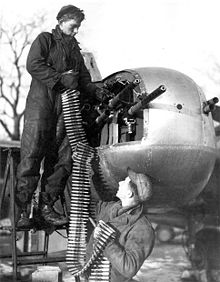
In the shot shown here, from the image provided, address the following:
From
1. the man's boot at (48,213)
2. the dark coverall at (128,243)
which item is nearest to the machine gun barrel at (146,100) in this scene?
the dark coverall at (128,243)

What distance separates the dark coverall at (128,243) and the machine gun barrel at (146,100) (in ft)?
3.65

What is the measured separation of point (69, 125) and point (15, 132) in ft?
46.7

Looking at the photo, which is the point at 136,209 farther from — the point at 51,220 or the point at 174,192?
the point at 51,220

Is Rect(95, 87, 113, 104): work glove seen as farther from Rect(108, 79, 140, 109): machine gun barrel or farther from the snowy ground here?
the snowy ground

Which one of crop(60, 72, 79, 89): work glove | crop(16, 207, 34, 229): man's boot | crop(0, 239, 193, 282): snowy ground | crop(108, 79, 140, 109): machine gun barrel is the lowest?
crop(0, 239, 193, 282): snowy ground

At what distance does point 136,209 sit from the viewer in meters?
4.60

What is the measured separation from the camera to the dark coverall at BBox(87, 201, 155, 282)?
4.26 metres

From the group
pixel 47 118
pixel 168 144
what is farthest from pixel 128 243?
pixel 47 118

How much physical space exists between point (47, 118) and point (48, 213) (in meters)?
1.20

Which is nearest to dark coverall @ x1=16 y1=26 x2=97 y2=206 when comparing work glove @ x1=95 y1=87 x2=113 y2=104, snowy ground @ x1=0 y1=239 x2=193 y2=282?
work glove @ x1=95 y1=87 x2=113 y2=104

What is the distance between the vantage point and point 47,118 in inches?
215

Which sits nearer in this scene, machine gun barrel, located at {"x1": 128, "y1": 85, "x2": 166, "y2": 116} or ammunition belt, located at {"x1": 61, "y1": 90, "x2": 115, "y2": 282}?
machine gun barrel, located at {"x1": 128, "y1": 85, "x2": 166, "y2": 116}

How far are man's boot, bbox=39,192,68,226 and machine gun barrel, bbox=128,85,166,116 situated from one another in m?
1.54

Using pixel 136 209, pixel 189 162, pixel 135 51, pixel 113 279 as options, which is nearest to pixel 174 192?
pixel 189 162
